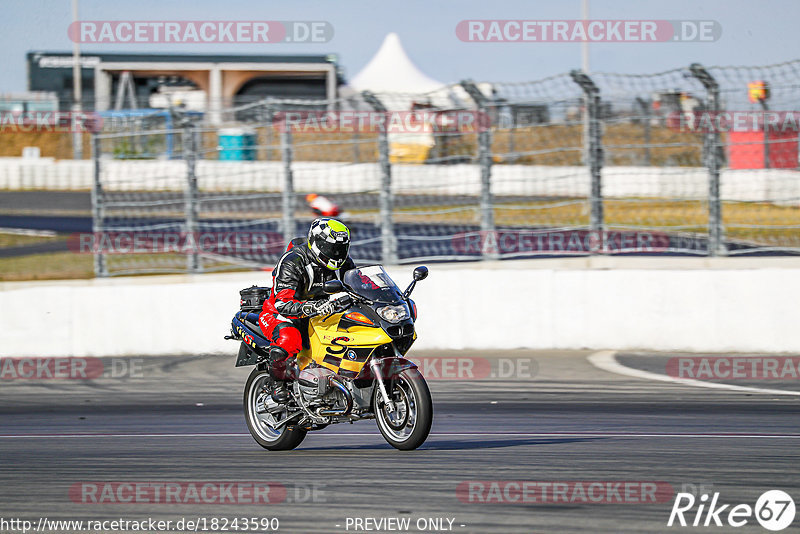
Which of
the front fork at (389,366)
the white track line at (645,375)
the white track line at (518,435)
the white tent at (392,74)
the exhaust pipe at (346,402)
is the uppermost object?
the white tent at (392,74)

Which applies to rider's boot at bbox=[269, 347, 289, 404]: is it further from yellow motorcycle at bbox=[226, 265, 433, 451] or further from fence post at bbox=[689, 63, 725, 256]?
fence post at bbox=[689, 63, 725, 256]

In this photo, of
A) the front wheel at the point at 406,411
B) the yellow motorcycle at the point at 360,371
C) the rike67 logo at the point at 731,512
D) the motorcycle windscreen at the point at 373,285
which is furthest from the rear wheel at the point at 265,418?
the rike67 logo at the point at 731,512

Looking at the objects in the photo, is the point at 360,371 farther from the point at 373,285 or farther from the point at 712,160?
the point at 712,160

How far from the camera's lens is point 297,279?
7.67 metres

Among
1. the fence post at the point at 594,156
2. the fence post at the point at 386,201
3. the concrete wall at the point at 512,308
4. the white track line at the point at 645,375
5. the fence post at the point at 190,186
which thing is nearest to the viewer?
the white track line at the point at 645,375

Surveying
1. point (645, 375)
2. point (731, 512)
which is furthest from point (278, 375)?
point (645, 375)

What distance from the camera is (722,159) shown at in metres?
12.4

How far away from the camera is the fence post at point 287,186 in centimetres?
1355

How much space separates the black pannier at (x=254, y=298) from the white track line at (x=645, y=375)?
14.3 ft

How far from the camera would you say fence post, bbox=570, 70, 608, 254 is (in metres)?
12.8

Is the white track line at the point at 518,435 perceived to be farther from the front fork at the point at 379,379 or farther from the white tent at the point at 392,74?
the white tent at the point at 392,74

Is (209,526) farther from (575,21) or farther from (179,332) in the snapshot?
(575,21)

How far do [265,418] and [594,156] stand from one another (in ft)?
20.2

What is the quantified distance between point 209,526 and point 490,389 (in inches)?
213
